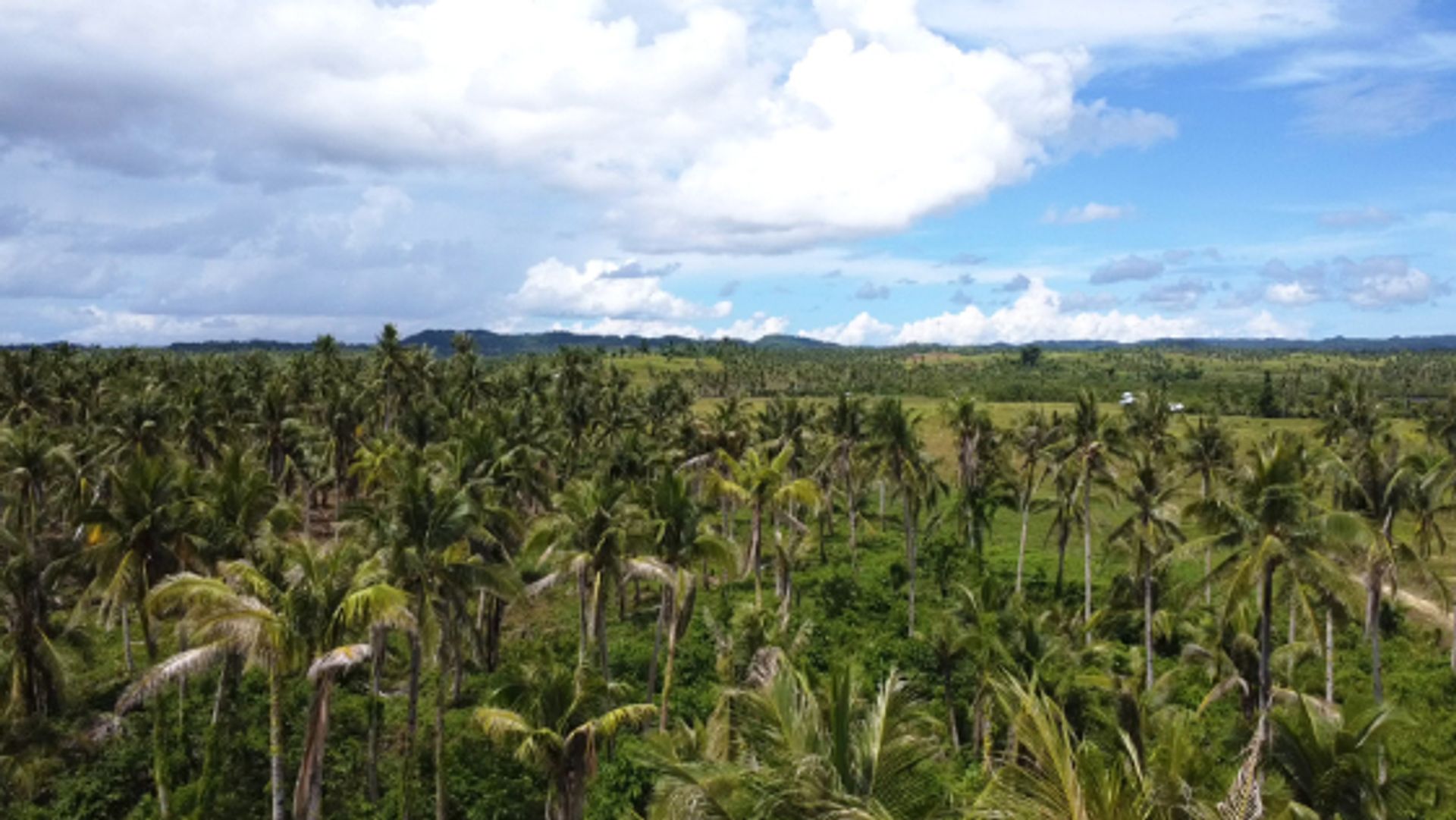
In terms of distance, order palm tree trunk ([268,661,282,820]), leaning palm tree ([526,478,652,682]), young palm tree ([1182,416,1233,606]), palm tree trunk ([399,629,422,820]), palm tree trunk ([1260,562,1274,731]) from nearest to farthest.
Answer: palm tree trunk ([268,661,282,820])
palm tree trunk ([1260,562,1274,731])
palm tree trunk ([399,629,422,820])
leaning palm tree ([526,478,652,682])
young palm tree ([1182,416,1233,606])

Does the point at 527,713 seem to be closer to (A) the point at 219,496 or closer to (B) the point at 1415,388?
(A) the point at 219,496

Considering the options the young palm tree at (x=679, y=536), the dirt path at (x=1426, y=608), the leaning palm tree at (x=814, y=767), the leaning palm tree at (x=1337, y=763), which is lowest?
the dirt path at (x=1426, y=608)

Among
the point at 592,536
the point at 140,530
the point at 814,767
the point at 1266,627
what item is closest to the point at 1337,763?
the point at 1266,627

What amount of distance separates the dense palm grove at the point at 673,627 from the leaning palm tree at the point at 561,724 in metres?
0.11

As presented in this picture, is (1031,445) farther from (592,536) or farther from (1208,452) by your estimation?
(592,536)

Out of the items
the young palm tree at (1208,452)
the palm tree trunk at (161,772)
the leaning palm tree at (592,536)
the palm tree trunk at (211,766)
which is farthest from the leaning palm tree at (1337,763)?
the young palm tree at (1208,452)

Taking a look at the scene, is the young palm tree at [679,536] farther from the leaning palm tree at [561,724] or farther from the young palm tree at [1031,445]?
the young palm tree at [1031,445]

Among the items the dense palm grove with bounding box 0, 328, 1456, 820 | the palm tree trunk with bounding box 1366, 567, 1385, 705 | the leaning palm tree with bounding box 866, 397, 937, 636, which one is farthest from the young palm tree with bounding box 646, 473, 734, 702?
the palm tree trunk with bounding box 1366, 567, 1385, 705

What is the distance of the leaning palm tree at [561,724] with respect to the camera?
24125 millimetres

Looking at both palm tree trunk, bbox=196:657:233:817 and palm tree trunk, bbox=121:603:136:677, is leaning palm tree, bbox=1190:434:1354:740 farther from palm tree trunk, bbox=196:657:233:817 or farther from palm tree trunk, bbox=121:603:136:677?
palm tree trunk, bbox=121:603:136:677

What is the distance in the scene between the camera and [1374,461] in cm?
3934

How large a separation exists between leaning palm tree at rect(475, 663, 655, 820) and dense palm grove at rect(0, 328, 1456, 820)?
0.11 metres

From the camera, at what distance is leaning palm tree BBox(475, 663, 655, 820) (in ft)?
A: 79.2

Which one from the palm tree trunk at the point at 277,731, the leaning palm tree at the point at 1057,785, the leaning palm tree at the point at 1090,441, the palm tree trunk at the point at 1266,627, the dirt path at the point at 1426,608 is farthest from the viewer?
the dirt path at the point at 1426,608
